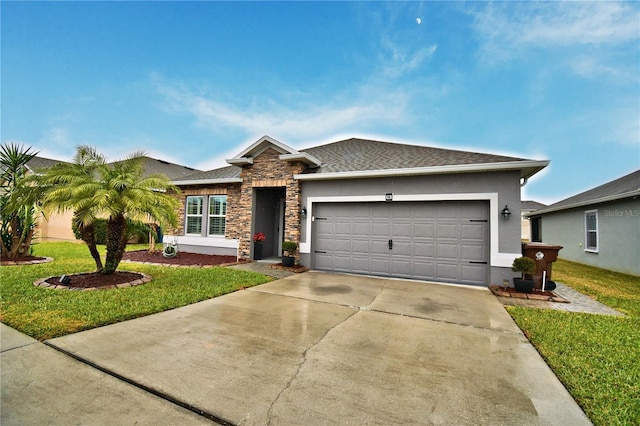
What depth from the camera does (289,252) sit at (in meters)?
9.38

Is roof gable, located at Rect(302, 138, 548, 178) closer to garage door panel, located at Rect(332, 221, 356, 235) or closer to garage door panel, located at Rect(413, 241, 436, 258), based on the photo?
garage door panel, located at Rect(332, 221, 356, 235)

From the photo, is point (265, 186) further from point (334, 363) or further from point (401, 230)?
point (334, 363)

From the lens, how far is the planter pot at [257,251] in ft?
35.8

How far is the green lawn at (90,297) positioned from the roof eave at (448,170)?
4031 millimetres

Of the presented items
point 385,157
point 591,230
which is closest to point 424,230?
point 385,157

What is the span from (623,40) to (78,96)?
68.8ft

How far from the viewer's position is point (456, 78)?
11750 mm

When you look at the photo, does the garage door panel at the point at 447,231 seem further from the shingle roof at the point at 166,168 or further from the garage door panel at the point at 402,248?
the shingle roof at the point at 166,168

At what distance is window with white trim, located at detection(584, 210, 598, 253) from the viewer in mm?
12196

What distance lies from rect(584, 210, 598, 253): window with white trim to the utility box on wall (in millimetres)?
8107

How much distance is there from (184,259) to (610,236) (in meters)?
17.5

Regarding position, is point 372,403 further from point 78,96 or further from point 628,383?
point 78,96

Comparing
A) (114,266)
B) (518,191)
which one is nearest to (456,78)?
(518,191)

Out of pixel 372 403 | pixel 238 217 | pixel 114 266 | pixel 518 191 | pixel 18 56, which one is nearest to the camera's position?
pixel 372 403
